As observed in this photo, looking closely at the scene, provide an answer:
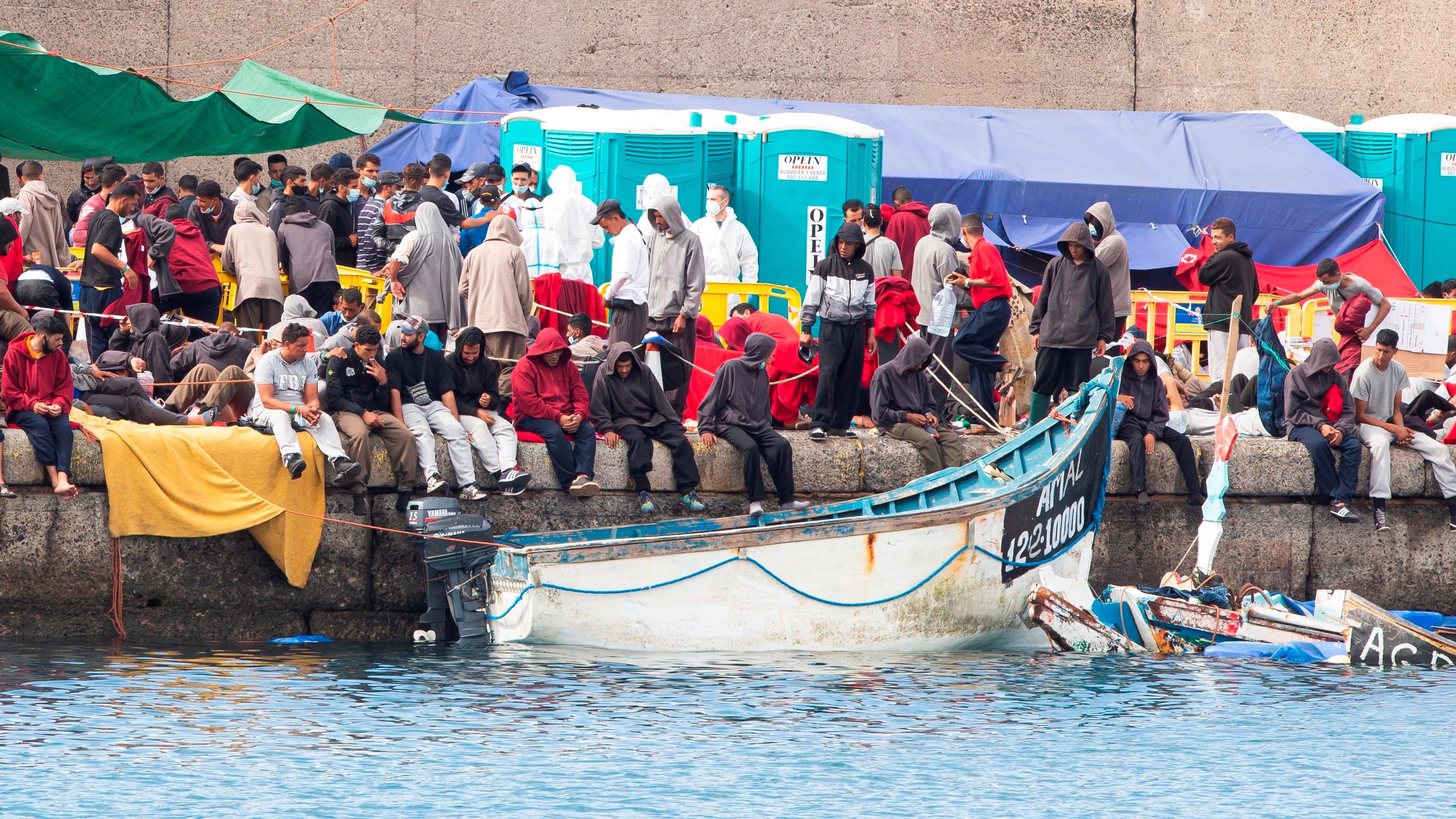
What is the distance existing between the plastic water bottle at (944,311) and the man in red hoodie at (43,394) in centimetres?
615

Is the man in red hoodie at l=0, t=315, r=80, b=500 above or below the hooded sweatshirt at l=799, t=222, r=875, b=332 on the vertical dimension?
below

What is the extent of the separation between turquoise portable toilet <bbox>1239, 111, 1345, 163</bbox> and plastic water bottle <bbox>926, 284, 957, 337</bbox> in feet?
28.4

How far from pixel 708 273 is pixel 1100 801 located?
7.66 meters

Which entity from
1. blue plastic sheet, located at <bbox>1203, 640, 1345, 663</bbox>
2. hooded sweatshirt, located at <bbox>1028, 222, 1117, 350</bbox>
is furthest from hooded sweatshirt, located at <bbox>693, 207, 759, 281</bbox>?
blue plastic sheet, located at <bbox>1203, 640, 1345, 663</bbox>

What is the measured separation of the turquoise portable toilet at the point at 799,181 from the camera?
16.0m

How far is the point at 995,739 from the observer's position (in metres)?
8.71

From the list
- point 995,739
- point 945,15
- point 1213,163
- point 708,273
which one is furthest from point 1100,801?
point 945,15

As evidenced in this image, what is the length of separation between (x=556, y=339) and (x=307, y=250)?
2.73m

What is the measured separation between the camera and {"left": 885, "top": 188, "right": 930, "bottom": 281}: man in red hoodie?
14211mm

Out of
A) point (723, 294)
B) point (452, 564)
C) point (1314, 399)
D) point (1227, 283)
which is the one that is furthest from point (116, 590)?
point (1227, 283)

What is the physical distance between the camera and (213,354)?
11.1 m

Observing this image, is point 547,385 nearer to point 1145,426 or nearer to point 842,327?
point 842,327

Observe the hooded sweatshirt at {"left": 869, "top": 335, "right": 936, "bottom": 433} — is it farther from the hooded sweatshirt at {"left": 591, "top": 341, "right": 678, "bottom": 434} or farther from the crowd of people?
the hooded sweatshirt at {"left": 591, "top": 341, "right": 678, "bottom": 434}

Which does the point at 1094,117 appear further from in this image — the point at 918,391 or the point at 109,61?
the point at 109,61
